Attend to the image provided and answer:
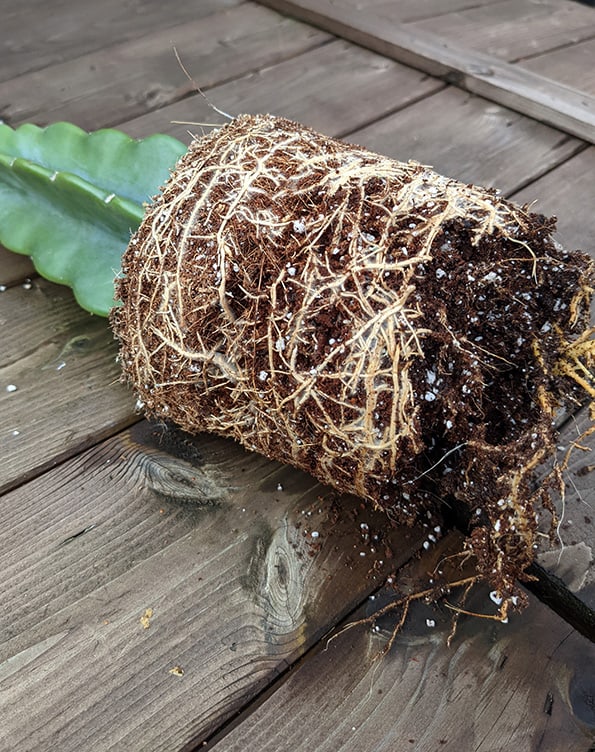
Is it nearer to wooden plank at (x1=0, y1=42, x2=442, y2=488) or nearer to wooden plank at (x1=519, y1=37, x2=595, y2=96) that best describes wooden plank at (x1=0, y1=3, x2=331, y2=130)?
wooden plank at (x1=0, y1=42, x2=442, y2=488)

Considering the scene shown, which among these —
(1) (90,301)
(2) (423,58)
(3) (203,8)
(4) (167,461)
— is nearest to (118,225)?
(1) (90,301)

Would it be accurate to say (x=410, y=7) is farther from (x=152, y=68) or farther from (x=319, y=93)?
(x=152, y=68)

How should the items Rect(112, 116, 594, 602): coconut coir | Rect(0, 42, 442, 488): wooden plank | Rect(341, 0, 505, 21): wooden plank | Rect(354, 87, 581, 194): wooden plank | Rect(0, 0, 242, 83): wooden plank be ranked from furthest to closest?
1. Rect(341, 0, 505, 21): wooden plank
2. Rect(0, 0, 242, 83): wooden plank
3. Rect(354, 87, 581, 194): wooden plank
4. Rect(0, 42, 442, 488): wooden plank
5. Rect(112, 116, 594, 602): coconut coir

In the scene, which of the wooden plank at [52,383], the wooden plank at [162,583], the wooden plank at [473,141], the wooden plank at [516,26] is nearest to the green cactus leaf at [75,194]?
the wooden plank at [52,383]

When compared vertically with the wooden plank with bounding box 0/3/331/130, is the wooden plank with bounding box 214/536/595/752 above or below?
below

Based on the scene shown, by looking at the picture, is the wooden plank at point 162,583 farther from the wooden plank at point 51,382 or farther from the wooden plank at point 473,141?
the wooden plank at point 473,141

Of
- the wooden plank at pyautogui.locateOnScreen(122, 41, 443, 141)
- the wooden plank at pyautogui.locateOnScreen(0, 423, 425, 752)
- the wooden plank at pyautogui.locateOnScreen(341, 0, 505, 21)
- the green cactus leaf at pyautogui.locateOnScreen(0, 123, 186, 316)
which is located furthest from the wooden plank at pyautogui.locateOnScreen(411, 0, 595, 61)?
the wooden plank at pyautogui.locateOnScreen(0, 423, 425, 752)

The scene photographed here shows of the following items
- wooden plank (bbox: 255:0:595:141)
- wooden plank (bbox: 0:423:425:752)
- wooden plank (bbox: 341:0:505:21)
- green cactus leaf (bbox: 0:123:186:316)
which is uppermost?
wooden plank (bbox: 341:0:505:21)

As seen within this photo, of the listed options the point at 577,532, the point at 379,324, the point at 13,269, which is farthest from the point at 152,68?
the point at 577,532
